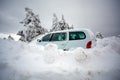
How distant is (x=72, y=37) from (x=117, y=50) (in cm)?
284

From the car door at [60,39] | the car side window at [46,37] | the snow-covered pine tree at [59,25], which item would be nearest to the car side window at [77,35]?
the car door at [60,39]

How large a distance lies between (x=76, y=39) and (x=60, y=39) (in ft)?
3.28

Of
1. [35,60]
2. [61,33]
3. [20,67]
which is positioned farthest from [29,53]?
[61,33]

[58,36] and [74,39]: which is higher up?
[58,36]

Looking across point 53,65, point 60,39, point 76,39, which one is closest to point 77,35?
point 76,39

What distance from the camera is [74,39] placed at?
19.4ft

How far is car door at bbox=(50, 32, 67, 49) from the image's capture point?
6000mm

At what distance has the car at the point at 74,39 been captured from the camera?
5609 millimetres

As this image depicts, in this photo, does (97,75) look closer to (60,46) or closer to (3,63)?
(3,63)

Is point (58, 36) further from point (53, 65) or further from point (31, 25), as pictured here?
point (31, 25)

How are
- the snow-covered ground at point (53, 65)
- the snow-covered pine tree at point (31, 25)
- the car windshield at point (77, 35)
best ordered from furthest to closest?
the snow-covered pine tree at point (31, 25) → the car windshield at point (77, 35) → the snow-covered ground at point (53, 65)

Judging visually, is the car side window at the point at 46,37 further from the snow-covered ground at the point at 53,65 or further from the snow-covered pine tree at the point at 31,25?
the snow-covered pine tree at the point at 31,25

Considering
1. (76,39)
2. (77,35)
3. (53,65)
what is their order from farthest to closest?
(77,35) → (76,39) → (53,65)

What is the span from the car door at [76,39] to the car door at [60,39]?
30 centimetres
